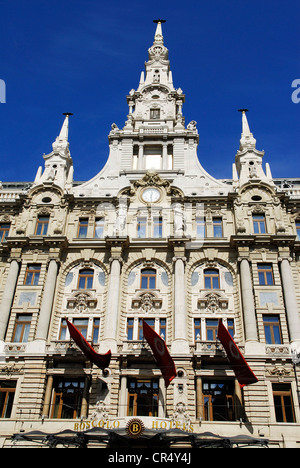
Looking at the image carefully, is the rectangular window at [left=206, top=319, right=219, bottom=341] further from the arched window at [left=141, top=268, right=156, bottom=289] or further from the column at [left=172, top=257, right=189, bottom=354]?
the arched window at [left=141, top=268, right=156, bottom=289]

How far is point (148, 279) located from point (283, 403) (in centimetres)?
1448

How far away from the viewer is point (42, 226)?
4400cm

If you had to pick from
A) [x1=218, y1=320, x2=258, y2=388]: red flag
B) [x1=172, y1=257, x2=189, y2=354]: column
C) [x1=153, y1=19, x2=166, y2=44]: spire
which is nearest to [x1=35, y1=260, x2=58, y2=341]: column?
[x1=172, y1=257, x2=189, y2=354]: column

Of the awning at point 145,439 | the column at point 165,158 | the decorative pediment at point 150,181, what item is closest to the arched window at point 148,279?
the decorative pediment at point 150,181

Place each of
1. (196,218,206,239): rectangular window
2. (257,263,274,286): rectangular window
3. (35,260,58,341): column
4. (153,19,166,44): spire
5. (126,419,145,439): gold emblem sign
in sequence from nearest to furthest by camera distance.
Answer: (126,419,145,439): gold emblem sign
(35,260,58,341): column
(257,263,274,286): rectangular window
(196,218,206,239): rectangular window
(153,19,166,44): spire

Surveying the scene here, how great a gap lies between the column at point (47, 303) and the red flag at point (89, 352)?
4.26 metres

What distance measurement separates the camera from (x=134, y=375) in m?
34.9

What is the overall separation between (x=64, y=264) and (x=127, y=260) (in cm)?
559

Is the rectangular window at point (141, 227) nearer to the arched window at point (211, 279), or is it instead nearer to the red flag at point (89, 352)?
the arched window at point (211, 279)

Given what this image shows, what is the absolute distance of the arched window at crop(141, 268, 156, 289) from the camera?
132 feet

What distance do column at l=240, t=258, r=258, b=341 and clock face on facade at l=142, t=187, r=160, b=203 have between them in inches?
420

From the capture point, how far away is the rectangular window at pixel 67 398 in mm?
34219

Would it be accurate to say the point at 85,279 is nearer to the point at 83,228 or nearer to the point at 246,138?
the point at 83,228

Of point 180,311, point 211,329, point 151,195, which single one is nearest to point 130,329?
point 180,311
